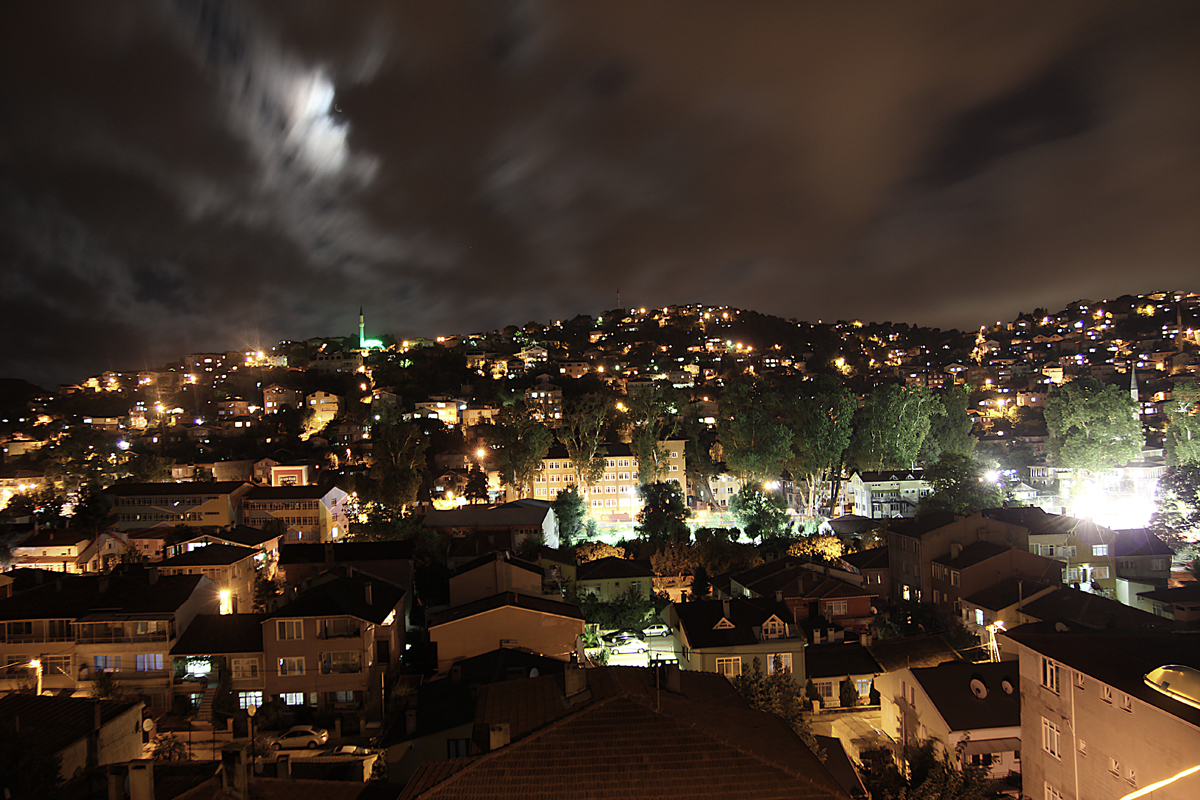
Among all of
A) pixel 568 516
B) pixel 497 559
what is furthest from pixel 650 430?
pixel 497 559

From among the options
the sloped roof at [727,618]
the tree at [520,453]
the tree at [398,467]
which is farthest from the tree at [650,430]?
the sloped roof at [727,618]

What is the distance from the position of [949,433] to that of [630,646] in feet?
90.8

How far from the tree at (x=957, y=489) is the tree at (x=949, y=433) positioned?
7169 millimetres

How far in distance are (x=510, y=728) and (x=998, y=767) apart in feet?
34.8

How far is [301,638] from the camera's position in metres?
12.8

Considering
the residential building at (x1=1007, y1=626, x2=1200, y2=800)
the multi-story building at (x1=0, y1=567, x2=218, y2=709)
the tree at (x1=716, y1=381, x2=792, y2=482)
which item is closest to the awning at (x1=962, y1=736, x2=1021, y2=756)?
the residential building at (x1=1007, y1=626, x2=1200, y2=800)

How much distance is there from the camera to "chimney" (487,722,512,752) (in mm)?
4777

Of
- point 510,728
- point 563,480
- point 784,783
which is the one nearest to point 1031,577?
point 784,783

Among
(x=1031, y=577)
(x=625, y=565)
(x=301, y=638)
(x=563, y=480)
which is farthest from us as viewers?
(x=563, y=480)

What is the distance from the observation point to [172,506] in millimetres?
26094

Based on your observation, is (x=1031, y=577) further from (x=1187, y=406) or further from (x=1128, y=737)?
(x=1187, y=406)

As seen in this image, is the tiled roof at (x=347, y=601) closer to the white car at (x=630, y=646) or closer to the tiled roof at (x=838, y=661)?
the white car at (x=630, y=646)

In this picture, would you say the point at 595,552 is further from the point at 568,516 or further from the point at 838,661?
the point at 838,661

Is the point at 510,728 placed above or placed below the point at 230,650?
above
